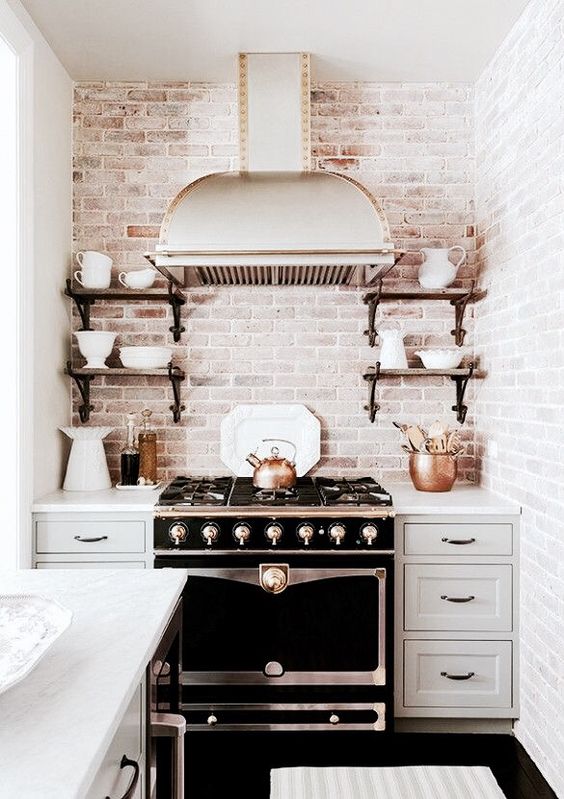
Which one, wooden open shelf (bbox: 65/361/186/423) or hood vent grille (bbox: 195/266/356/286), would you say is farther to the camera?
wooden open shelf (bbox: 65/361/186/423)

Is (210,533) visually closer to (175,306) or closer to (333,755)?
(333,755)

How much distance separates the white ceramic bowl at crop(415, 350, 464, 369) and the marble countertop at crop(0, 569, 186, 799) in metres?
1.89

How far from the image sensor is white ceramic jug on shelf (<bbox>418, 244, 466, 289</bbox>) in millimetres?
3201

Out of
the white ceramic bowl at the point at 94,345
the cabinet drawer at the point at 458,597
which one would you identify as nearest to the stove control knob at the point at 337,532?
the cabinet drawer at the point at 458,597

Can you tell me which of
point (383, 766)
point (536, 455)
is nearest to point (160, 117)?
point (536, 455)

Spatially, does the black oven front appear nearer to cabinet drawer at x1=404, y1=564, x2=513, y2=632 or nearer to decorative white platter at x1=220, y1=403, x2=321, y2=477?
cabinet drawer at x1=404, y1=564, x2=513, y2=632

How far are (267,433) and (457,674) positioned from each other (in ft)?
4.45

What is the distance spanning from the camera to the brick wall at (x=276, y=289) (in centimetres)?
338

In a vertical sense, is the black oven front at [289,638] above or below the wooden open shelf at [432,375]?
below

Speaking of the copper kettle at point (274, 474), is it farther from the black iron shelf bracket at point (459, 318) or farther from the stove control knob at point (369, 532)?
the black iron shelf bracket at point (459, 318)

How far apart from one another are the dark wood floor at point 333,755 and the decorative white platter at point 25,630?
146 cm

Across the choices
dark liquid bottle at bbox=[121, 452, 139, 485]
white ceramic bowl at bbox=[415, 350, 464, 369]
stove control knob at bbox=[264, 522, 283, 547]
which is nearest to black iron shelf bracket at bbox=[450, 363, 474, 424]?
white ceramic bowl at bbox=[415, 350, 464, 369]

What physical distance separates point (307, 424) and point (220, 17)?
5.87 feet

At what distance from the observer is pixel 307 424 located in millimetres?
3365
